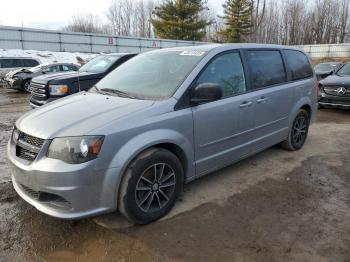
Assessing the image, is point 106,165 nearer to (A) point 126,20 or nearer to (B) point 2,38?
(B) point 2,38

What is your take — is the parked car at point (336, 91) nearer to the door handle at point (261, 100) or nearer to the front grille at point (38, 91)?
the door handle at point (261, 100)

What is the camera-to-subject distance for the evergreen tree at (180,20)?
134 feet

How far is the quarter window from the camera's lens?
3936mm

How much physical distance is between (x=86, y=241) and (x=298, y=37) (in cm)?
6573

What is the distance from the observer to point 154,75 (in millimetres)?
4031

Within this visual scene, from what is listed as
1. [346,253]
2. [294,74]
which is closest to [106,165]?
[346,253]

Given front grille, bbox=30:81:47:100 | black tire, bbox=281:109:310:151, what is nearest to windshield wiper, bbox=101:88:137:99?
black tire, bbox=281:109:310:151

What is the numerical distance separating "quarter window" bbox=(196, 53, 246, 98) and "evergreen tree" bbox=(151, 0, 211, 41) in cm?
3846

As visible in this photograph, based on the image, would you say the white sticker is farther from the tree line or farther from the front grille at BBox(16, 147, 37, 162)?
the tree line

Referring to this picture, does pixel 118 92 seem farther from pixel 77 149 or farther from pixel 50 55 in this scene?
pixel 50 55

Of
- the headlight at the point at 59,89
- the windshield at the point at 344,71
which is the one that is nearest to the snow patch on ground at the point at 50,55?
the headlight at the point at 59,89

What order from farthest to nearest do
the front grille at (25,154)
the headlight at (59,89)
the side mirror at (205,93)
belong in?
1. the headlight at (59,89)
2. the side mirror at (205,93)
3. the front grille at (25,154)

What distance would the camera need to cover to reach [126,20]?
2721 inches

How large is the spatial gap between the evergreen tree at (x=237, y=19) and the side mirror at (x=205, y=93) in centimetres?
4576
